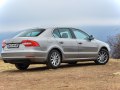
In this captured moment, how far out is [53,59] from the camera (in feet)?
52.6

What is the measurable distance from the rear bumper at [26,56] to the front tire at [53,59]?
0.72ft

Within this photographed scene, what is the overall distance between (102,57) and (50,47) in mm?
3137

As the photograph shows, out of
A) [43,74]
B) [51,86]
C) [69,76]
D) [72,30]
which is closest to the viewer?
[51,86]

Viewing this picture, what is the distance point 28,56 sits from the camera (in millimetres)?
15406

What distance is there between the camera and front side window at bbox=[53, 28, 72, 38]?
1661 cm

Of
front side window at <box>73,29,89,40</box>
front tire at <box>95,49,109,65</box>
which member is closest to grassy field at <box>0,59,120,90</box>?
front side window at <box>73,29,89,40</box>

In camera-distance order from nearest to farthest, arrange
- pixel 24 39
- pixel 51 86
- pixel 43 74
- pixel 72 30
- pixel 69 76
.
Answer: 1. pixel 51 86
2. pixel 69 76
3. pixel 43 74
4. pixel 24 39
5. pixel 72 30

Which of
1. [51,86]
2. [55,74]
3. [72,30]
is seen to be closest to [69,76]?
[55,74]

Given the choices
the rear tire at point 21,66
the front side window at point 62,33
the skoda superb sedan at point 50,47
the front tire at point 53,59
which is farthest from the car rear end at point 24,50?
the rear tire at point 21,66

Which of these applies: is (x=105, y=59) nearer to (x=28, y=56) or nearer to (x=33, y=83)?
(x=28, y=56)

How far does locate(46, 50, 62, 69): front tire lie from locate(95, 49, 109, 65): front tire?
242cm

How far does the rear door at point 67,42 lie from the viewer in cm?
1656

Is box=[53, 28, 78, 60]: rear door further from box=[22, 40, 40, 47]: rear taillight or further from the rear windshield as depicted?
box=[22, 40, 40, 47]: rear taillight

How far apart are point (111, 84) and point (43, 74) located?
351 centimetres
